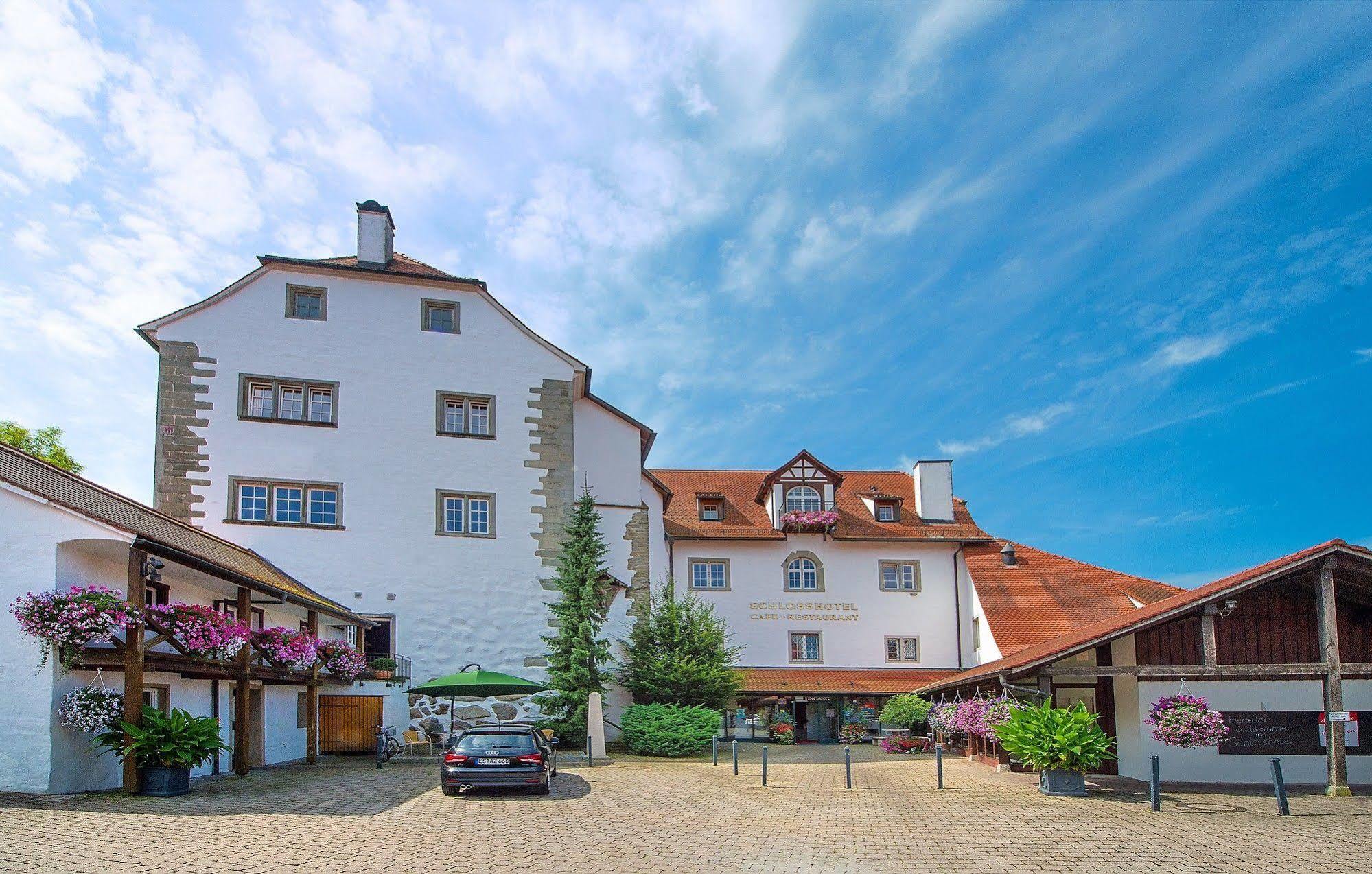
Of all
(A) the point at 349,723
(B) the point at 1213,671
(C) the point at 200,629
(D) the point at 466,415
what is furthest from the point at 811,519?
(C) the point at 200,629

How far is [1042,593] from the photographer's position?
39.7 metres

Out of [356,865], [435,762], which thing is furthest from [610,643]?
[356,865]

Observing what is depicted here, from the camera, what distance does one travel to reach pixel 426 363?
30.5 m

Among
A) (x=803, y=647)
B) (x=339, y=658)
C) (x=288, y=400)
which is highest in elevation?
(x=288, y=400)

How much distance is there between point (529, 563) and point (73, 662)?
50.3 ft

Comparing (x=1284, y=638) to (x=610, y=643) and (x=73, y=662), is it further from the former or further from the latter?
(x=73, y=662)

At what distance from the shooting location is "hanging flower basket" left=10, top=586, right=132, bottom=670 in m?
15.0

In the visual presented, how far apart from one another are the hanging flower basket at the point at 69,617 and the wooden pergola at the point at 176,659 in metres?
0.26

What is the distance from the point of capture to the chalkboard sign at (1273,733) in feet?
70.1

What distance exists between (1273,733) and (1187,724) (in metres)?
3.87

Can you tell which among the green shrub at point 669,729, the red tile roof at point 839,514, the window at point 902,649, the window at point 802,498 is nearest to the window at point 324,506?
the green shrub at point 669,729

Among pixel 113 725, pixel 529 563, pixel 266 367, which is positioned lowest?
pixel 113 725

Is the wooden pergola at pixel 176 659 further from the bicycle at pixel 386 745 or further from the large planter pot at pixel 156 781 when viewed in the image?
the bicycle at pixel 386 745

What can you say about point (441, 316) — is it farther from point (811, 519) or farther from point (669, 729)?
A: point (811, 519)
